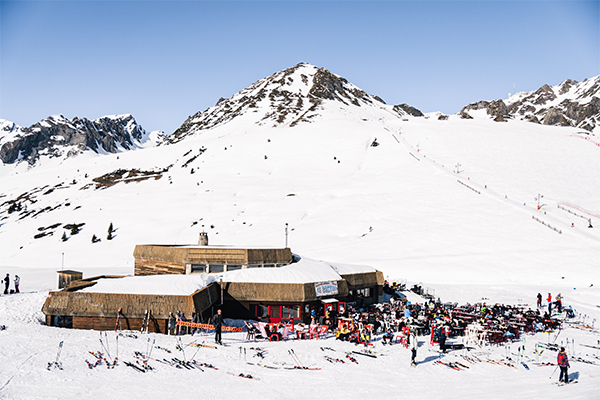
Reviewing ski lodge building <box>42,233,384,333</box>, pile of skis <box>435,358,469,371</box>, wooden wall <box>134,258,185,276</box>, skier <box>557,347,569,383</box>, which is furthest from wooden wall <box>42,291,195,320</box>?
skier <box>557,347,569,383</box>

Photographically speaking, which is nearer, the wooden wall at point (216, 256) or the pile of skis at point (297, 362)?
the pile of skis at point (297, 362)

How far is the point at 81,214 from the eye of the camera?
62500mm

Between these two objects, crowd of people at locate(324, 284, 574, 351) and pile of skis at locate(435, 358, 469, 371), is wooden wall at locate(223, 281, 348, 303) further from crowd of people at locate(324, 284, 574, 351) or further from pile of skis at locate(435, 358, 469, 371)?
pile of skis at locate(435, 358, 469, 371)

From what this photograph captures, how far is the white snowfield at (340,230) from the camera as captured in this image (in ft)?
45.9

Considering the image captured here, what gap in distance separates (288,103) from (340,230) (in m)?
118

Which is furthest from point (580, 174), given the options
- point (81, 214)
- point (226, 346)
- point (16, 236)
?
point (16, 236)

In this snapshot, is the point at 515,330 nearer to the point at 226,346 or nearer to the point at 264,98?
the point at 226,346

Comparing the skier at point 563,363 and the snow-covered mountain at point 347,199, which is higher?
the snow-covered mountain at point 347,199

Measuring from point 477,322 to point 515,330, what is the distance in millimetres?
1802

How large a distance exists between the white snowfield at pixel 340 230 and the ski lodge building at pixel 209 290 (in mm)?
488

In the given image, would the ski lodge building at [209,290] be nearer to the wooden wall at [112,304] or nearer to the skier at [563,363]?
the wooden wall at [112,304]

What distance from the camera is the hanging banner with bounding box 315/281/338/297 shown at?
23.9m

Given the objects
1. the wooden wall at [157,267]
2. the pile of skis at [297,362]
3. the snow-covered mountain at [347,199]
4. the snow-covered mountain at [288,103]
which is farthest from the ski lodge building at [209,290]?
the snow-covered mountain at [288,103]

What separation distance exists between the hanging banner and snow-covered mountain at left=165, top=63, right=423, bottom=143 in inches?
3855
